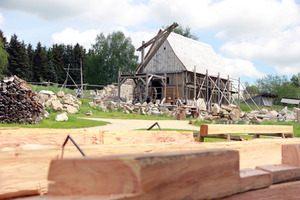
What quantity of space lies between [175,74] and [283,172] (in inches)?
1033

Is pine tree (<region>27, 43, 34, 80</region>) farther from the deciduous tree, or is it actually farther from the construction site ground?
the construction site ground

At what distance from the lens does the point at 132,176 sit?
30.9 inches

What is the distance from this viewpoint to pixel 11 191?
1.50 m

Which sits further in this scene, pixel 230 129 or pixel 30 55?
pixel 30 55

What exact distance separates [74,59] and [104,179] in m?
58.7

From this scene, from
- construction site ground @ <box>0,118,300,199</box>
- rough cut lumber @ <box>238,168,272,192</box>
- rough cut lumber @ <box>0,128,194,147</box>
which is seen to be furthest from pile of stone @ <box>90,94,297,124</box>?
rough cut lumber @ <box>238,168,272,192</box>

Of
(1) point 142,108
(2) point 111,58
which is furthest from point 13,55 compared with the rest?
(1) point 142,108

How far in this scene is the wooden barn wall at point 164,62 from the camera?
1072 inches

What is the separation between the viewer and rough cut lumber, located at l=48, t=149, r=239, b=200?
79 cm

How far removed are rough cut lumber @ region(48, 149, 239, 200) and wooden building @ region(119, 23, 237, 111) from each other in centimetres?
2456

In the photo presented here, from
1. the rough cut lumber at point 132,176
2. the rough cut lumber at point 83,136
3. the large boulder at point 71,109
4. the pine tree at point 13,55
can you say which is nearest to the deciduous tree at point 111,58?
the pine tree at point 13,55

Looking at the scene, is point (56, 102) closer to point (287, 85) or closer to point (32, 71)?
point (32, 71)

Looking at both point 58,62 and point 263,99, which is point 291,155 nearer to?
point 263,99

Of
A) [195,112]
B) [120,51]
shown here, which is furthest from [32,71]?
Result: [195,112]
